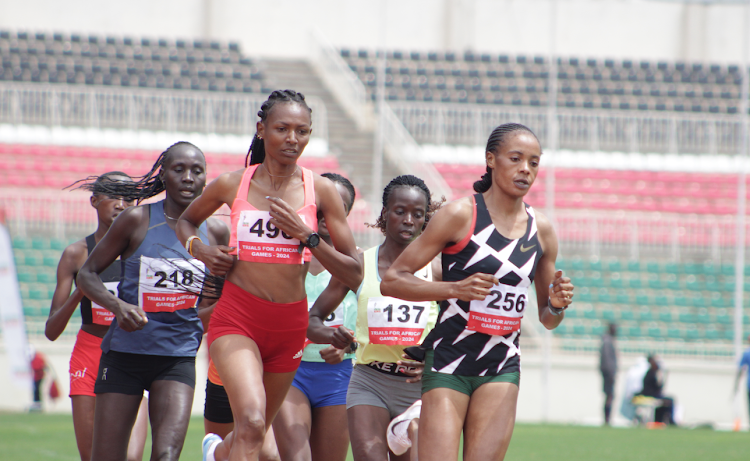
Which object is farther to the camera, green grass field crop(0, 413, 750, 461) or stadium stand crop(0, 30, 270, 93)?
stadium stand crop(0, 30, 270, 93)

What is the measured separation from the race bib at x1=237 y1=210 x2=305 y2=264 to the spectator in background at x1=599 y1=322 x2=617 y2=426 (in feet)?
40.9

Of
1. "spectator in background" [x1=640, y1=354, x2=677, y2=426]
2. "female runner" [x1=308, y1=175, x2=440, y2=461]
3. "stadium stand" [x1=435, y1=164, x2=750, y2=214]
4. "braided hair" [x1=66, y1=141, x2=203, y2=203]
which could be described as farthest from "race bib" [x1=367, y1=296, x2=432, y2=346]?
"stadium stand" [x1=435, y1=164, x2=750, y2=214]

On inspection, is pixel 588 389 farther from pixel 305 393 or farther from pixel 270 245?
pixel 270 245

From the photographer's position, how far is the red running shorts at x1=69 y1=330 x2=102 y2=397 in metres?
6.01

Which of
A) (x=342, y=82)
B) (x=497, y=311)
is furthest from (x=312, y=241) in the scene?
(x=342, y=82)

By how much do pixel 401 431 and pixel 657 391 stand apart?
11.9 meters

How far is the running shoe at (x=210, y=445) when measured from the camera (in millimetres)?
5137

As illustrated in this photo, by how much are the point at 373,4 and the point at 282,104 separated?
28657mm

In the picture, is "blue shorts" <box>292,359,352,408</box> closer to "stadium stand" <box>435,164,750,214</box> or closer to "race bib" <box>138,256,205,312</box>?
"race bib" <box>138,256,205,312</box>

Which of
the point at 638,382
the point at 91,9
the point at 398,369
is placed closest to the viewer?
the point at 398,369

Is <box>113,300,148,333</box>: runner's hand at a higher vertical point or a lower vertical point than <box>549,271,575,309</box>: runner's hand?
lower

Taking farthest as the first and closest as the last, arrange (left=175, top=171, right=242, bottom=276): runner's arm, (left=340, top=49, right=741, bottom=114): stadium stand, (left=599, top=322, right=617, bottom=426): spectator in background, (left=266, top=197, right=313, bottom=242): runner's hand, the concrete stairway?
(left=340, top=49, right=741, bottom=114): stadium stand, the concrete stairway, (left=599, top=322, right=617, bottom=426): spectator in background, (left=175, top=171, right=242, bottom=276): runner's arm, (left=266, top=197, right=313, bottom=242): runner's hand

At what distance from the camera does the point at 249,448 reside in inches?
170

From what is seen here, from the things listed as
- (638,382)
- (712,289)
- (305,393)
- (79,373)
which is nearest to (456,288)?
(305,393)
